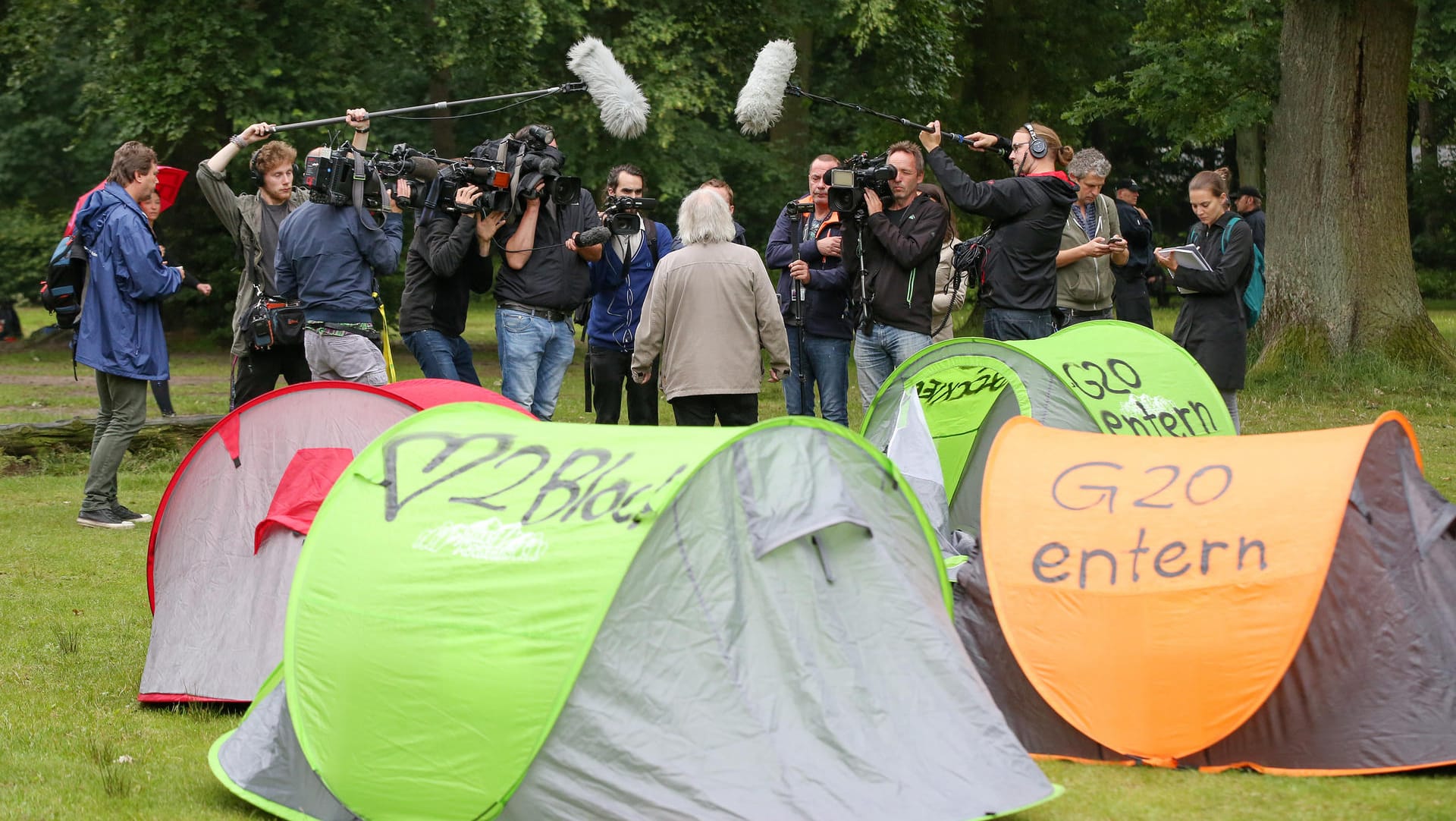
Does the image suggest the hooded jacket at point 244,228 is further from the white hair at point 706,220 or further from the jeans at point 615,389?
the white hair at point 706,220

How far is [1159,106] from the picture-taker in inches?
993

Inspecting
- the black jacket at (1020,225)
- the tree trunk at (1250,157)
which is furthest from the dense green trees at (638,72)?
the black jacket at (1020,225)

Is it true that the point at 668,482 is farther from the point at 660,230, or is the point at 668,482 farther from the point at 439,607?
the point at 660,230

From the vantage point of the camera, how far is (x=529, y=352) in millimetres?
7992

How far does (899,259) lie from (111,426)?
4455 millimetres

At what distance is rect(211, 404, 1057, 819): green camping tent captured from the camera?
3818mm

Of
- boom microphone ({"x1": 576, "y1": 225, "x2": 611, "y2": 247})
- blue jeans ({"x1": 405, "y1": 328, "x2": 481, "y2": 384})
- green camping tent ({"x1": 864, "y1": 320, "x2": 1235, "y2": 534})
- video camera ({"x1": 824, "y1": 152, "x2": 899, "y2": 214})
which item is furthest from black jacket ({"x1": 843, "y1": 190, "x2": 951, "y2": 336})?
blue jeans ({"x1": 405, "y1": 328, "x2": 481, "y2": 384})

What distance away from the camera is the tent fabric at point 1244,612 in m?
4.38

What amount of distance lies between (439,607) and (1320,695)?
2649 mm

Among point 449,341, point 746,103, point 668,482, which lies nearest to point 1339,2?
point 746,103

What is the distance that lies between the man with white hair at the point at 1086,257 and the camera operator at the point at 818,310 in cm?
141

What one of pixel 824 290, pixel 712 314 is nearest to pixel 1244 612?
pixel 712 314

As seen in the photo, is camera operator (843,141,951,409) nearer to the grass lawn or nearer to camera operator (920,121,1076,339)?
camera operator (920,121,1076,339)

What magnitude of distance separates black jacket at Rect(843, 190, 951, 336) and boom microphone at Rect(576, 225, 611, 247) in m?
1.32
